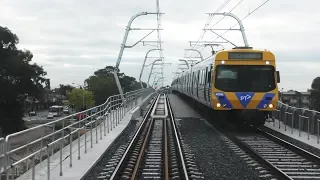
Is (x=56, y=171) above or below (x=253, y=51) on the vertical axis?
below

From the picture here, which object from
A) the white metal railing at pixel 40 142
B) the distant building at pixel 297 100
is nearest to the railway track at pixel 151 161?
the white metal railing at pixel 40 142

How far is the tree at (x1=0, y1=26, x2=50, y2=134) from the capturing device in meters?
46.5

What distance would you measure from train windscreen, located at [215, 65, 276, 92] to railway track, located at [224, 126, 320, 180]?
2059mm

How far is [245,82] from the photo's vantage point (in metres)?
19.2

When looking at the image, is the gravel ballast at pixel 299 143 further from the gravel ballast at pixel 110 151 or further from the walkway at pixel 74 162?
the walkway at pixel 74 162

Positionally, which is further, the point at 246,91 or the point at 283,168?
the point at 246,91

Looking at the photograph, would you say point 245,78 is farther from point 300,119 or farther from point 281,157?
point 281,157

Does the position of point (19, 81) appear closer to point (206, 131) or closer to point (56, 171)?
point (206, 131)

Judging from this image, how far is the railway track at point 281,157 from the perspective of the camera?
1067 cm

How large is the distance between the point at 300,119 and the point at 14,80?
38.6 m

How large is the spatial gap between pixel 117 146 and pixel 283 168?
597 centimetres

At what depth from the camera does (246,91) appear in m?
19.0

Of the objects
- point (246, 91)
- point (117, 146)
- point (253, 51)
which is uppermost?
point (253, 51)

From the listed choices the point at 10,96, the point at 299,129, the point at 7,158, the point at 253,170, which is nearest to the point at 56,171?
the point at 7,158
